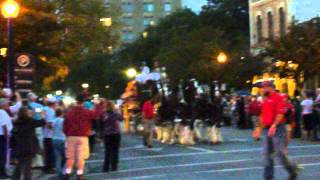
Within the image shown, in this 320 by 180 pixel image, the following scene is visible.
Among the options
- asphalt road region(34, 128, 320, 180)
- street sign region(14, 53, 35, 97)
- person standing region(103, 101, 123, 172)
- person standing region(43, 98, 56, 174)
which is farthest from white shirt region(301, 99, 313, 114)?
person standing region(43, 98, 56, 174)

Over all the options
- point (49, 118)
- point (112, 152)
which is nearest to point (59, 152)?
point (49, 118)

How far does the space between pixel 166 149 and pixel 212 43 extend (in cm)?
3255

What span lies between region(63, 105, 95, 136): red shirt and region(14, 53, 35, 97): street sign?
5.10 metres

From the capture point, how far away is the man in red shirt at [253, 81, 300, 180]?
39.7 feet

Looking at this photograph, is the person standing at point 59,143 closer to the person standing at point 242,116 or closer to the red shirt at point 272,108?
the red shirt at point 272,108

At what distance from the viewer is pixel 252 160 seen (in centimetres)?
1744

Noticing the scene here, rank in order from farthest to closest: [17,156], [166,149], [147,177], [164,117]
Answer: [164,117]
[166,149]
[147,177]
[17,156]

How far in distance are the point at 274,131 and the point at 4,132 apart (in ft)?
20.5

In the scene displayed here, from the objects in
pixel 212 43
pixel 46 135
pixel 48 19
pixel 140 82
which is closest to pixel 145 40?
pixel 212 43

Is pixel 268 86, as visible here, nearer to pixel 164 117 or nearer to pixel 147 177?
pixel 147 177

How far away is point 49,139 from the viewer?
53.9 feet

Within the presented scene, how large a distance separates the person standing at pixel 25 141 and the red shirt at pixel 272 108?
14.6 feet

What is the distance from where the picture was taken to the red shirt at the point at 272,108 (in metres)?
12.1

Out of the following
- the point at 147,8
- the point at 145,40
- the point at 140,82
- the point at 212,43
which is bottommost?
the point at 140,82
